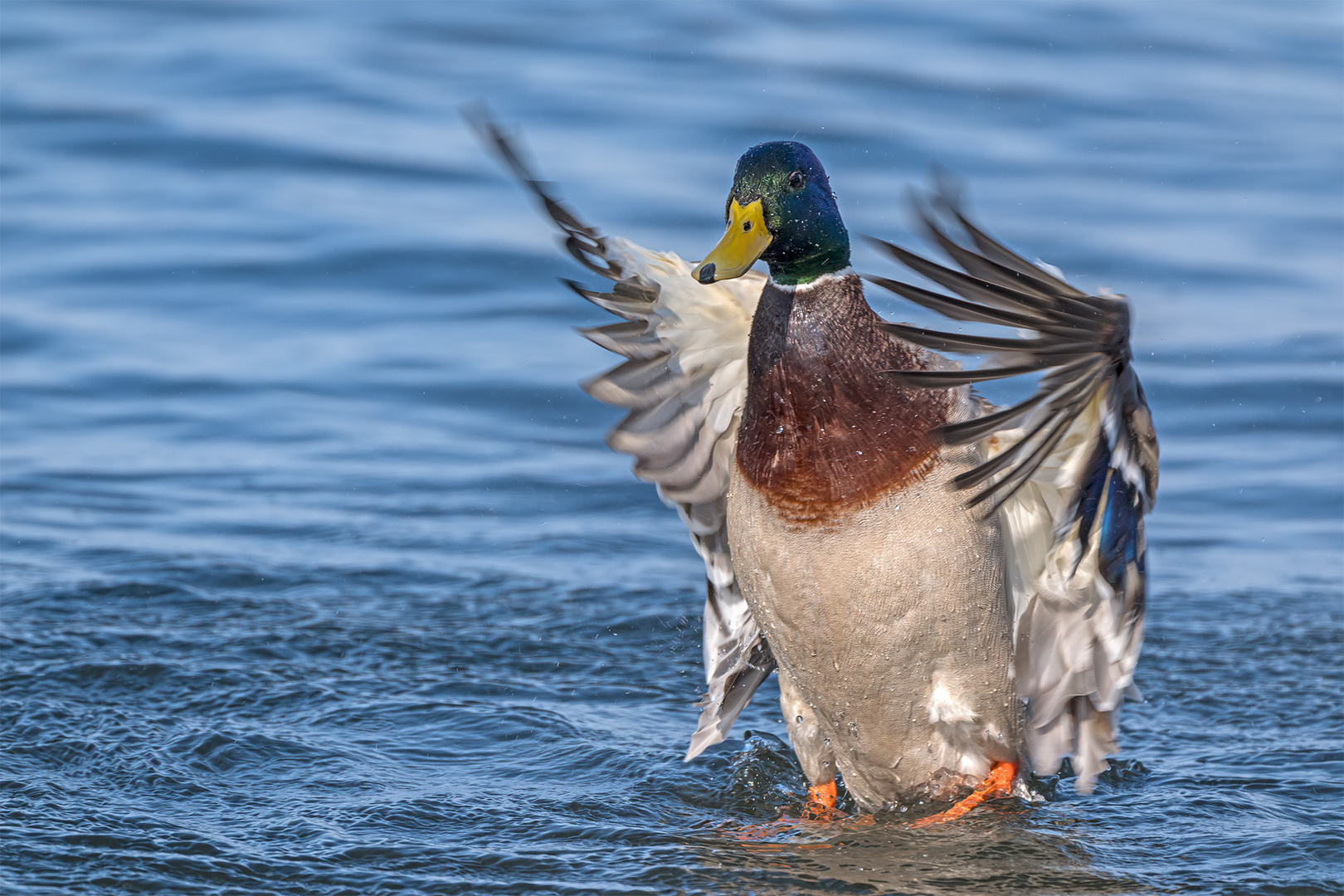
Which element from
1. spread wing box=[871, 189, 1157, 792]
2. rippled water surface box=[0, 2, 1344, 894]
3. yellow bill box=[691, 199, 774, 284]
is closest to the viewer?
spread wing box=[871, 189, 1157, 792]

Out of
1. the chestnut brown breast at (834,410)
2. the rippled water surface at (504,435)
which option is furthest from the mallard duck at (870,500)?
the rippled water surface at (504,435)

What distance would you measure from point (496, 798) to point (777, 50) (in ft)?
36.1

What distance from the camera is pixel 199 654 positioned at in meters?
5.66

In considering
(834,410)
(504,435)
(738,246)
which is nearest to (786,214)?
(738,246)

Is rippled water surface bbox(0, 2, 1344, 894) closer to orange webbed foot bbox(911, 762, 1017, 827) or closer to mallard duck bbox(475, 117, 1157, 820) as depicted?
orange webbed foot bbox(911, 762, 1017, 827)

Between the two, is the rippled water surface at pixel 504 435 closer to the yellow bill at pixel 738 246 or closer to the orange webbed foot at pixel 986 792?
the orange webbed foot at pixel 986 792

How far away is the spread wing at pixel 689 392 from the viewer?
4.55m

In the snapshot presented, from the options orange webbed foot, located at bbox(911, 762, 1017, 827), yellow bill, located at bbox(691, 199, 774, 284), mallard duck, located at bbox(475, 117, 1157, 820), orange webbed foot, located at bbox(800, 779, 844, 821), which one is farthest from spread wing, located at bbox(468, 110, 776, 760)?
orange webbed foot, located at bbox(911, 762, 1017, 827)

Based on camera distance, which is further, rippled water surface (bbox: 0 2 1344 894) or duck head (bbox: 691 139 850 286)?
rippled water surface (bbox: 0 2 1344 894)

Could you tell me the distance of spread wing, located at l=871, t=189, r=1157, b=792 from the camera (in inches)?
138

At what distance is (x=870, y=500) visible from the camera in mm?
4156

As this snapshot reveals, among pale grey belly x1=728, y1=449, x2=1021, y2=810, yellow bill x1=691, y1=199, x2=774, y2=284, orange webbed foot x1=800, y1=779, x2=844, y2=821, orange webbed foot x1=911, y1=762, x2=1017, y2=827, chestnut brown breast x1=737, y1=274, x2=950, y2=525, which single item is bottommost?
orange webbed foot x1=800, y1=779, x2=844, y2=821

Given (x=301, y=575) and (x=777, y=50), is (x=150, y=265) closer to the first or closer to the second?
(x=301, y=575)

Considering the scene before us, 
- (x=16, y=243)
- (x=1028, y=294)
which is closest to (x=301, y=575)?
(x=1028, y=294)
